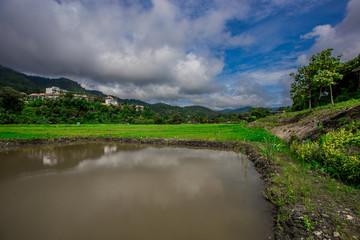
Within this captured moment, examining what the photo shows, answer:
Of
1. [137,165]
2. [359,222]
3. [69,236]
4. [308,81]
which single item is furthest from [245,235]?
[308,81]

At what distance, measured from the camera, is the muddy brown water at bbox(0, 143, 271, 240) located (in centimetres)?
339

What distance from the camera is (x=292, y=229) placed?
9.81ft

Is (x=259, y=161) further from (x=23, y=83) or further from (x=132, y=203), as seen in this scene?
(x=23, y=83)

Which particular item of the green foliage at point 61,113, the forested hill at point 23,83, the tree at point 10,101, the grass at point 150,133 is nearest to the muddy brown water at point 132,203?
the grass at point 150,133

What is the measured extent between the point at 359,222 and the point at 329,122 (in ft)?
22.2

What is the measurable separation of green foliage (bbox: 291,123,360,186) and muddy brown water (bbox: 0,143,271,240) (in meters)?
2.33

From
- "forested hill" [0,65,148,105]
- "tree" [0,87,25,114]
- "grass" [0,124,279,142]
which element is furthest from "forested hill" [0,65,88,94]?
"grass" [0,124,279,142]

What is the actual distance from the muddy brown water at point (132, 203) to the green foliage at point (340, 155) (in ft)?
7.65

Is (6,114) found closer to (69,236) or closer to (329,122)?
(69,236)

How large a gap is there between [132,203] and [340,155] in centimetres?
685

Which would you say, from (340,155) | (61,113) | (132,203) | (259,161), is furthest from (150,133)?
(61,113)

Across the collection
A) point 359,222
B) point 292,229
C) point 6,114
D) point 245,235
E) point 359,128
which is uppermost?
point 6,114

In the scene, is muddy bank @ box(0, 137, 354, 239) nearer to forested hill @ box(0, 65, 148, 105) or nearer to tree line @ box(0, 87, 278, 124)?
tree line @ box(0, 87, 278, 124)

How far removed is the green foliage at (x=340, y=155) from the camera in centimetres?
422
